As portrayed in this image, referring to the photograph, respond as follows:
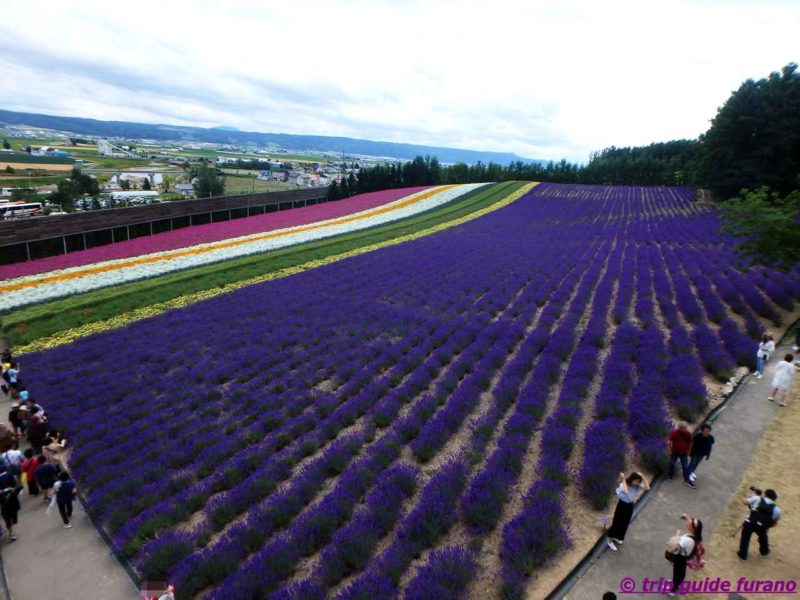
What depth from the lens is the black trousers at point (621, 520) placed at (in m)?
6.72

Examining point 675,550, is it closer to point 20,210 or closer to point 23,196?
point 20,210

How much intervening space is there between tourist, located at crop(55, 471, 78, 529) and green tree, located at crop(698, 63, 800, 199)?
5504 centimetres

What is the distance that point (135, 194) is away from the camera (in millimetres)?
83000

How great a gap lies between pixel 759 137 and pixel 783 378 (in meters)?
48.1

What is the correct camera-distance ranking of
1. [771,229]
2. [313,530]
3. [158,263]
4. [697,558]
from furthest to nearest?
1. [158,263]
2. [771,229]
3. [313,530]
4. [697,558]

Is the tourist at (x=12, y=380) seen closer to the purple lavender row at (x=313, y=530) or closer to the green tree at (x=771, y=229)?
the purple lavender row at (x=313, y=530)

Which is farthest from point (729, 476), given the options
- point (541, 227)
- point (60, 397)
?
point (541, 227)

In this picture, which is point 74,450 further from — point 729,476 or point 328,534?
point 729,476

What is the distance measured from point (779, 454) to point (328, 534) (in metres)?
9.33

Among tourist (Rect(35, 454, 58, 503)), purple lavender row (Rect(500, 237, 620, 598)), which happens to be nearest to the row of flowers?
tourist (Rect(35, 454, 58, 503))

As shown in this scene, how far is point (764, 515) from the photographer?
6441 millimetres

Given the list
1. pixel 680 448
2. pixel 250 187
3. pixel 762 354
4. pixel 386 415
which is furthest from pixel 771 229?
pixel 250 187

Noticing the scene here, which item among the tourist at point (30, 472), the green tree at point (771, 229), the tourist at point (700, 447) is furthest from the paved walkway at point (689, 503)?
the tourist at point (30, 472)

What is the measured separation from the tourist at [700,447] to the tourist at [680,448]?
0.27ft
